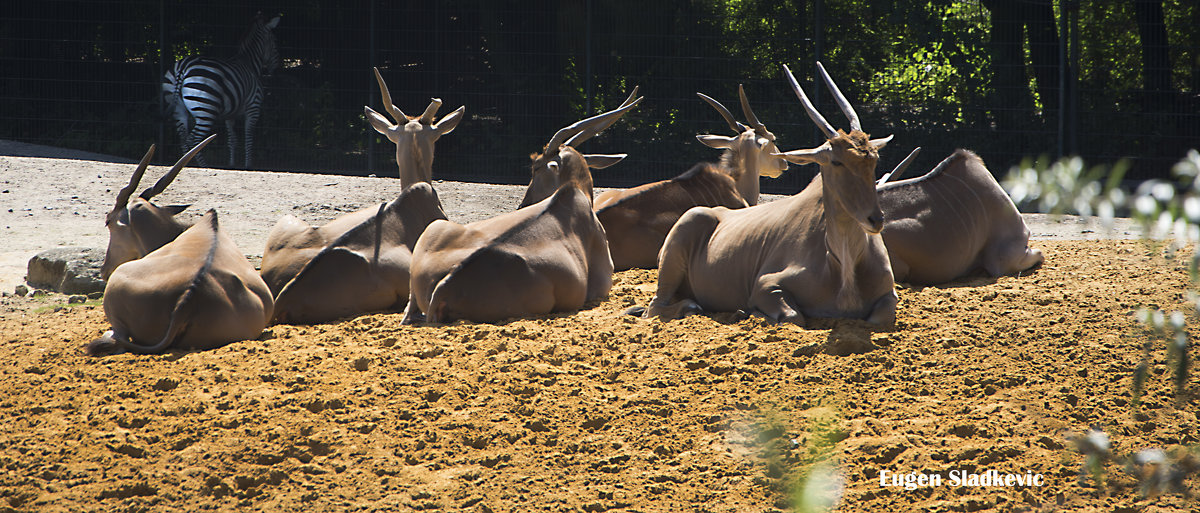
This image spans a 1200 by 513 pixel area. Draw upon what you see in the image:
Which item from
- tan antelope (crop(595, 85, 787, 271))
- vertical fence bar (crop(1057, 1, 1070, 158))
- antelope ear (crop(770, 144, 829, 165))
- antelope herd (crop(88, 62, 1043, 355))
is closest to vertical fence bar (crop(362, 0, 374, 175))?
tan antelope (crop(595, 85, 787, 271))

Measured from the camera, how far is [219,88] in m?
12.8

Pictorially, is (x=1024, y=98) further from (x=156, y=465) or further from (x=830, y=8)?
(x=156, y=465)

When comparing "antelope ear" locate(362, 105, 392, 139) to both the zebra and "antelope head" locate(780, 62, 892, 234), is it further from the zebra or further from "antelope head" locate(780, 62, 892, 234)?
the zebra

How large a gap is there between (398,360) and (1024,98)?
835 cm

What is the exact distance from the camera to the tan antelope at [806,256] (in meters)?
4.75

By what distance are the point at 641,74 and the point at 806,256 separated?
21.4 ft

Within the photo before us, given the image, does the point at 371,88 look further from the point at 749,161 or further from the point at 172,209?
the point at 172,209

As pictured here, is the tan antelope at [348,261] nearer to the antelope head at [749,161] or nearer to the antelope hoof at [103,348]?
the antelope hoof at [103,348]

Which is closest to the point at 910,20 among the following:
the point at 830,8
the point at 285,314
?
the point at 830,8

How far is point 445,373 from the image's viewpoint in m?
4.36

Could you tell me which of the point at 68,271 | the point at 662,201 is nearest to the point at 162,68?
the point at 68,271

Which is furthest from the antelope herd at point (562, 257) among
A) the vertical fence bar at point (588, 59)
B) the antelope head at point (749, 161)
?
the vertical fence bar at point (588, 59)

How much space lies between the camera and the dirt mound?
3.30 meters

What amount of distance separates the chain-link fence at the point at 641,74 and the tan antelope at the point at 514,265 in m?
5.00
